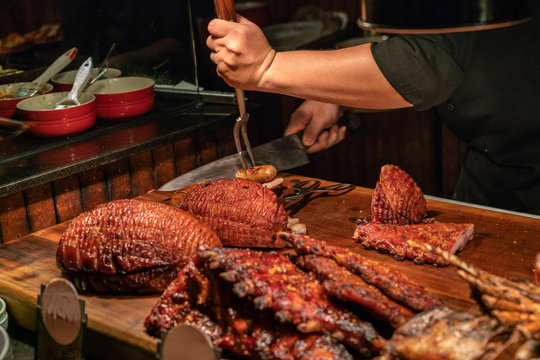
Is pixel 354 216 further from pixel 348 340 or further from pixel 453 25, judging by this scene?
pixel 453 25

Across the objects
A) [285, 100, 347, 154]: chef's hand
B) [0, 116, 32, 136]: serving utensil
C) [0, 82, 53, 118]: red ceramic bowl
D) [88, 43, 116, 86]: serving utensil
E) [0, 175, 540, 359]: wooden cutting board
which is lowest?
[0, 175, 540, 359]: wooden cutting board

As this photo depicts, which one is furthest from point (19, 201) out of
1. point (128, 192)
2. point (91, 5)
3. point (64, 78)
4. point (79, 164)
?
point (91, 5)

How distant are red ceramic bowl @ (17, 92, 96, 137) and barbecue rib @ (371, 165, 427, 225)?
4.60 ft

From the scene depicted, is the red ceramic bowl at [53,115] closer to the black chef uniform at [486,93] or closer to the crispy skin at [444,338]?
the black chef uniform at [486,93]

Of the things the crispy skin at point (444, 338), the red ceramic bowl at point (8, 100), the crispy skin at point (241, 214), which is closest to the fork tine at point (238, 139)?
the crispy skin at point (241, 214)

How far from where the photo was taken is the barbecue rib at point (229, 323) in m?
1.47

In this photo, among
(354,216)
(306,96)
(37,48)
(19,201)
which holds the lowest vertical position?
(354,216)

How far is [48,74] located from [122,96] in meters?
0.36

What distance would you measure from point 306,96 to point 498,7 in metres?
1.30

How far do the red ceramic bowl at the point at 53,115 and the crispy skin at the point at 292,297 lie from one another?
146 centimetres

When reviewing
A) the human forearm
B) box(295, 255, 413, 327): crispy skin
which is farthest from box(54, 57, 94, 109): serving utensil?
box(295, 255, 413, 327): crispy skin

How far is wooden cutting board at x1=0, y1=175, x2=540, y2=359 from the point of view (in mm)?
1766

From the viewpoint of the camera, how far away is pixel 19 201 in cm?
239

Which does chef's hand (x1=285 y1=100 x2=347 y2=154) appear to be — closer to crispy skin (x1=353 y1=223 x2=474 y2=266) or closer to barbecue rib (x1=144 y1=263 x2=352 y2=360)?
crispy skin (x1=353 y1=223 x2=474 y2=266)
